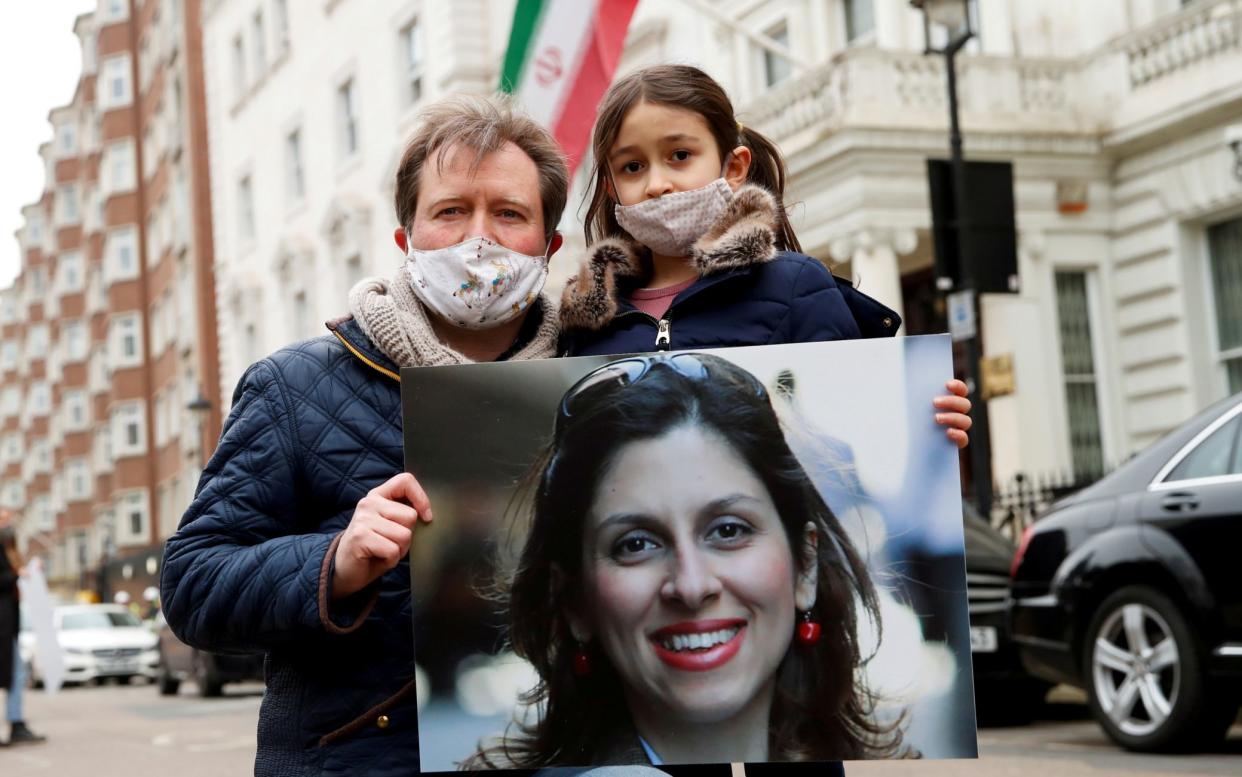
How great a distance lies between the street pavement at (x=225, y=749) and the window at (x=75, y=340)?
71.9 m

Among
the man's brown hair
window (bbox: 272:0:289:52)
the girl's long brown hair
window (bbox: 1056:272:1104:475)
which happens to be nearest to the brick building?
window (bbox: 272:0:289:52)

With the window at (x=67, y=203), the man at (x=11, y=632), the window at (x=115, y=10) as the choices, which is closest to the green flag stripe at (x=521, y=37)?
the man at (x=11, y=632)

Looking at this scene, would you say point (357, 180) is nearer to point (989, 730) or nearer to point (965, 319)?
point (965, 319)

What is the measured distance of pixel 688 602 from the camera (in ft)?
8.40

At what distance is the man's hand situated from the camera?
247 centimetres

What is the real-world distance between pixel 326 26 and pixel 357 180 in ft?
13.6

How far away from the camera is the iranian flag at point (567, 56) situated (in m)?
12.8

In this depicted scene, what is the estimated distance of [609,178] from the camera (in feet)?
11.1

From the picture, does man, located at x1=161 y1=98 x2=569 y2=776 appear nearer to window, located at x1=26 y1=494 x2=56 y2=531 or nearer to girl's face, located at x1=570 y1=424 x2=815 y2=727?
girl's face, located at x1=570 y1=424 x2=815 y2=727

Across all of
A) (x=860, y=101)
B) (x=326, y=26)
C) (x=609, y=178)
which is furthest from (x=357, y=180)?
(x=609, y=178)

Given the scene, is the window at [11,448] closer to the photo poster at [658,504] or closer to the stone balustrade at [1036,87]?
the stone balustrade at [1036,87]

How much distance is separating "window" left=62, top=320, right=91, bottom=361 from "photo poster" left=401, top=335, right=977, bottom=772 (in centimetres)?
9208

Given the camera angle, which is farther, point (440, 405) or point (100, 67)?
point (100, 67)

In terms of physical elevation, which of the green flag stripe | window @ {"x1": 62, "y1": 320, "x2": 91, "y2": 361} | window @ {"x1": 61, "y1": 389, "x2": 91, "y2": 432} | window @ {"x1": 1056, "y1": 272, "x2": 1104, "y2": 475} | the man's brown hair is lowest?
the man's brown hair
